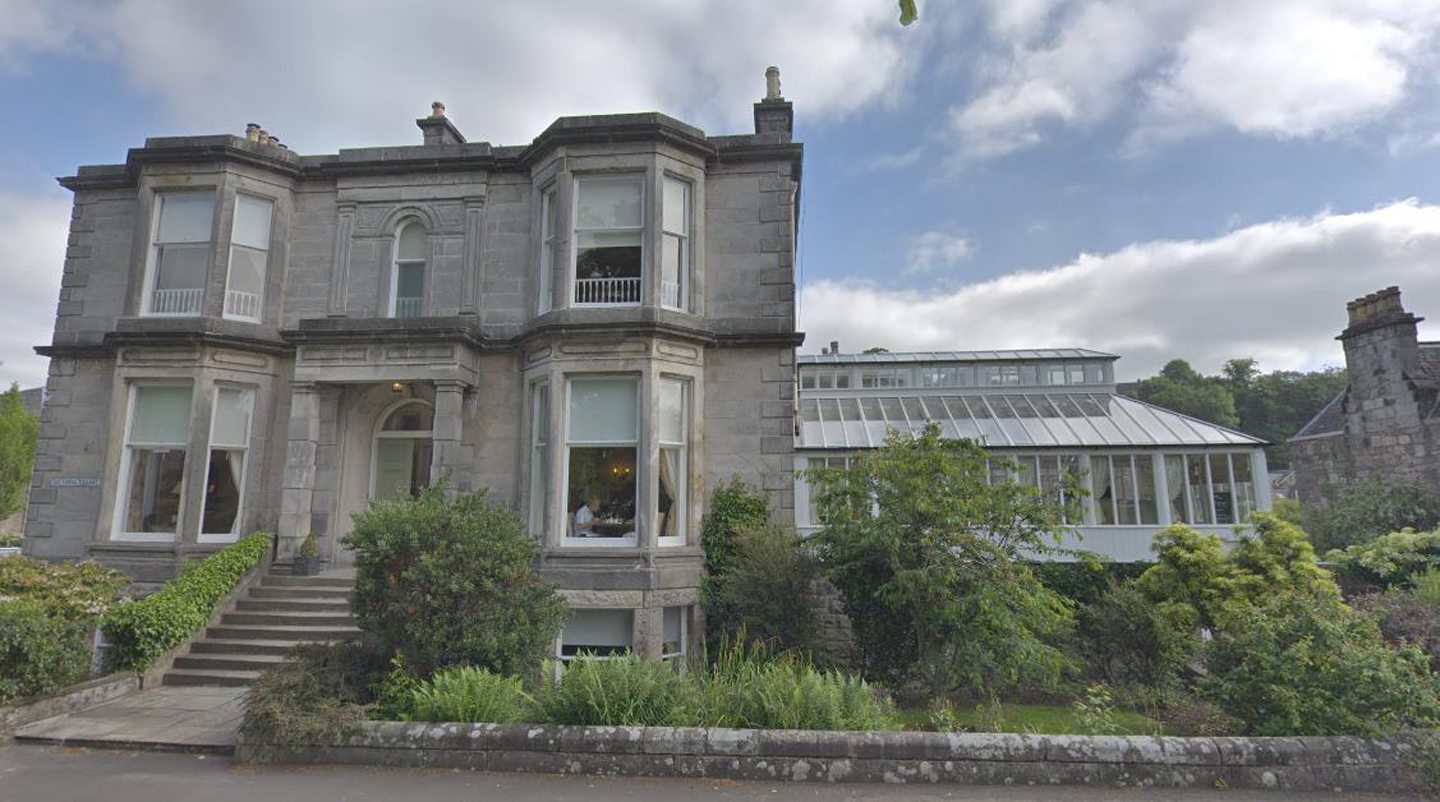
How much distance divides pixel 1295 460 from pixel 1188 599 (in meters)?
23.8

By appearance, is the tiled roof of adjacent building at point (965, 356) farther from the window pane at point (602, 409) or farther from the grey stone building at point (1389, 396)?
the window pane at point (602, 409)

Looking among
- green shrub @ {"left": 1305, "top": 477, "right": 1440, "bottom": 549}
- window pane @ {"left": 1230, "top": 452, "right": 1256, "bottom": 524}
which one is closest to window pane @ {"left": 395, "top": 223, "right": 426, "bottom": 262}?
window pane @ {"left": 1230, "top": 452, "right": 1256, "bottom": 524}

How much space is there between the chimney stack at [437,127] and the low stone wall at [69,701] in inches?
385

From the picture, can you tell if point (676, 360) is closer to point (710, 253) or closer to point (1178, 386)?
point (710, 253)

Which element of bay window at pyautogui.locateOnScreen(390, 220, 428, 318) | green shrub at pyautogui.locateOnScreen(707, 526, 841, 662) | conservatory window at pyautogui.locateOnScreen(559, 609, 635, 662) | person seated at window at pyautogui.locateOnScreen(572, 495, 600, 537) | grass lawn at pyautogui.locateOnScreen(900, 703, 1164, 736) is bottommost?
grass lawn at pyautogui.locateOnScreen(900, 703, 1164, 736)

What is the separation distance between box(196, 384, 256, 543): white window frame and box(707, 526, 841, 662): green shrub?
865 centimetres

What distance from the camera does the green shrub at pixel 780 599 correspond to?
8.96 metres

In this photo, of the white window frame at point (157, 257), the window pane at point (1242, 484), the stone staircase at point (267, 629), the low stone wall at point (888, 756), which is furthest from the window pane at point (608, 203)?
the window pane at point (1242, 484)

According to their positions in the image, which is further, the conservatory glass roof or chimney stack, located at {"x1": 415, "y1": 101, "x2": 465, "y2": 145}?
the conservatory glass roof

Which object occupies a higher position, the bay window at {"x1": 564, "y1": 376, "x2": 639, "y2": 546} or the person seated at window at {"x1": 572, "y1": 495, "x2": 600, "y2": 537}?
the bay window at {"x1": 564, "y1": 376, "x2": 639, "y2": 546}

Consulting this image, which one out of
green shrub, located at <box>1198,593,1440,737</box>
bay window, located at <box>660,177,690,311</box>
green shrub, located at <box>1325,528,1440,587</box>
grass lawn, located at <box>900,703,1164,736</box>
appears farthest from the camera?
green shrub, located at <box>1325,528,1440,587</box>

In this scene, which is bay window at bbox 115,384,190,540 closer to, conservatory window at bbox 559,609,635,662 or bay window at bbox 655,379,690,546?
conservatory window at bbox 559,609,635,662

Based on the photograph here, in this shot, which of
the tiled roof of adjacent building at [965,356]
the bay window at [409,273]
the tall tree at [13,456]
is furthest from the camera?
the tiled roof of adjacent building at [965,356]

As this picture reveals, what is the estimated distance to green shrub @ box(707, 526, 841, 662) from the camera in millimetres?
8961
